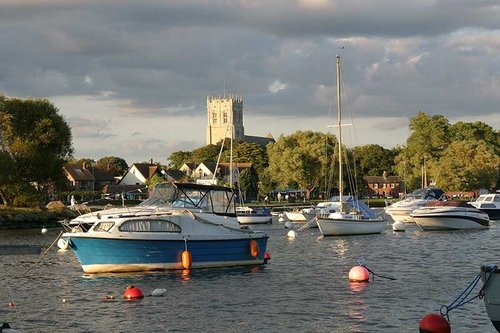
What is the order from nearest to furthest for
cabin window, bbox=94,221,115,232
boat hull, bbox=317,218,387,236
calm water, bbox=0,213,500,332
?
calm water, bbox=0,213,500,332
cabin window, bbox=94,221,115,232
boat hull, bbox=317,218,387,236

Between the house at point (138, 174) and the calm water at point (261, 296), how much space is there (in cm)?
13468

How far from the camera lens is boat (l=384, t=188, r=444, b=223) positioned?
8706 centimetres

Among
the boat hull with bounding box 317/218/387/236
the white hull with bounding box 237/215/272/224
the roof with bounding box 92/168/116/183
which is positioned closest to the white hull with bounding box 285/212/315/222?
the white hull with bounding box 237/215/272/224

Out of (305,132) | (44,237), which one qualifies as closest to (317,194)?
(305,132)

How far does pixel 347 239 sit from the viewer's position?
63.5m

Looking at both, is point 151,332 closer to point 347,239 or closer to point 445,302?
point 445,302

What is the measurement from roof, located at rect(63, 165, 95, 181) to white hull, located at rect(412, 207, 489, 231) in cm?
12026

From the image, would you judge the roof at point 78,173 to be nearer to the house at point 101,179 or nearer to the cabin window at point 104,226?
the house at point 101,179

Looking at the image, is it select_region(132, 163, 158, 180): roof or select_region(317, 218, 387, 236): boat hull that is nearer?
select_region(317, 218, 387, 236): boat hull

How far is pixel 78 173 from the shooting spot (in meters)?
183

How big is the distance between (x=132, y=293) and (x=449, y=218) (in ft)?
150

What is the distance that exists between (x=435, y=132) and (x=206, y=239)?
129655 millimetres

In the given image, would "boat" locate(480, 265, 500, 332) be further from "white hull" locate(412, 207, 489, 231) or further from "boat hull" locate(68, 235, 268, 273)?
"white hull" locate(412, 207, 489, 231)

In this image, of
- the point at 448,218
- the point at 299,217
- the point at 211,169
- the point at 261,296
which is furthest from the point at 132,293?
the point at 211,169
